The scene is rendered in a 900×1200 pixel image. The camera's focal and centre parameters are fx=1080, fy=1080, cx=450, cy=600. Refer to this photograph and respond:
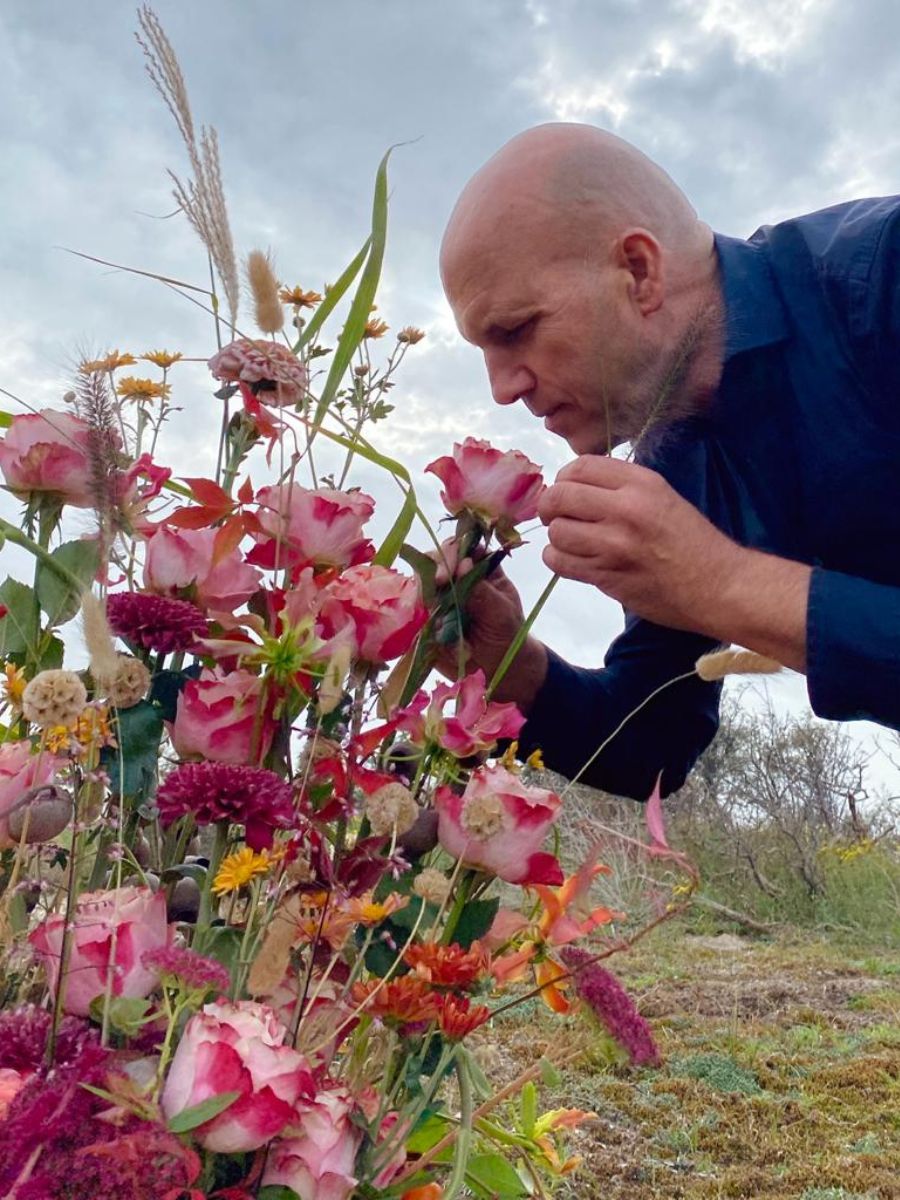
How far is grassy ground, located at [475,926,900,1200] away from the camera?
1.90 meters

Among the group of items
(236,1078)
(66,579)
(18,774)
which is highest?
(66,579)

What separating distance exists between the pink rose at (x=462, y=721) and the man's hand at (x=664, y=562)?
339 millimetres

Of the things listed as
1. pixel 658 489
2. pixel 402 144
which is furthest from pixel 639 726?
pixel 402 144

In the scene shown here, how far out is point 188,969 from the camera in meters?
0.50

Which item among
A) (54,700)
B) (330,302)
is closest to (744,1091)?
(330,302)

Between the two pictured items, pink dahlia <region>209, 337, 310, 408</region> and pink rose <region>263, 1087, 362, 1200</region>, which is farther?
pink dahlia <region>209, 337, 310, 408</region>

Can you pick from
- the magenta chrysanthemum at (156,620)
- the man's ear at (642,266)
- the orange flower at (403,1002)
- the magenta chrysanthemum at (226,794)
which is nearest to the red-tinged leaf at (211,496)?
the magenta chrysanthemum at (156,620)

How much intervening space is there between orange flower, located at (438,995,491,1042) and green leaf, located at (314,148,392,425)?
0.36 m

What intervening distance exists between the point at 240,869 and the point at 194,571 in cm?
19

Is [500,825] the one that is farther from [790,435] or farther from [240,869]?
[790,435]

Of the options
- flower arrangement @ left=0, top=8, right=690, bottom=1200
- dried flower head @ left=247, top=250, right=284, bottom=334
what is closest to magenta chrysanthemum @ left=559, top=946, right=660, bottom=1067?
flower arrangement @ left=0, top=8, right=690, bottom=1200

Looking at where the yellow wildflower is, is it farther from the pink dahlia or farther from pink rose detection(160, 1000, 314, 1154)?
pink rose detection(160, 1000, 314, 1154)

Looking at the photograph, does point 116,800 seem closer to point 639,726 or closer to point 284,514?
point 284,514

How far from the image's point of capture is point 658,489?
1038mm
